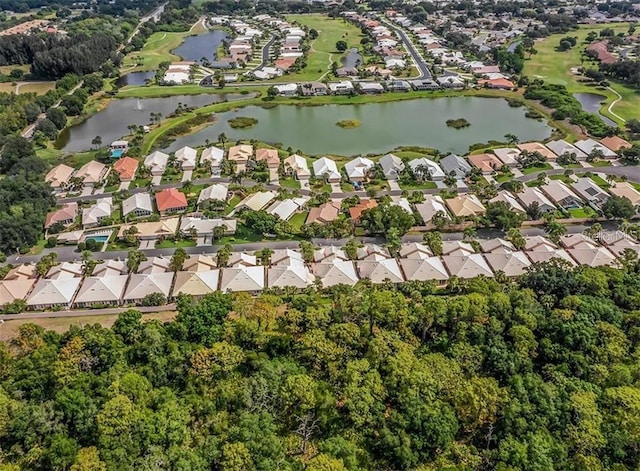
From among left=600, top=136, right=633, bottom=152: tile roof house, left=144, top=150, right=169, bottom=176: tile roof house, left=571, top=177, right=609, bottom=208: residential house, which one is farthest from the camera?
left=600, top=136, right=633, bottom=152: tile roof house

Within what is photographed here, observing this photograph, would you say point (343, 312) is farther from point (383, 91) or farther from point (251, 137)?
point (383, 91)

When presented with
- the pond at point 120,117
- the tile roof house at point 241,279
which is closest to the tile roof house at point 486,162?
the tile roof house at point 241,279

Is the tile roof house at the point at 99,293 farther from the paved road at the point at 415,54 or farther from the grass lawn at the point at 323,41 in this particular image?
the paved road at the point at 415,54

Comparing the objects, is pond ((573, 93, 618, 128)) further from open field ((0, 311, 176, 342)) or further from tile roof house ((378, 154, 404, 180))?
open field ((0, 311, 176, 342))

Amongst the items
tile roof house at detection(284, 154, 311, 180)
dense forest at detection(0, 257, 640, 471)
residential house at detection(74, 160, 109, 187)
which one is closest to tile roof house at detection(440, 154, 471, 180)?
tile roof house at detection(284, 154, 311, 180)

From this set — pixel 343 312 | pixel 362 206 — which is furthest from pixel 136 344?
pixel 362 206

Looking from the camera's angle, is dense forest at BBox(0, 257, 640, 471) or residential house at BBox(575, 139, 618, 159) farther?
residential house at BBox(575, 139, 618, 159)
